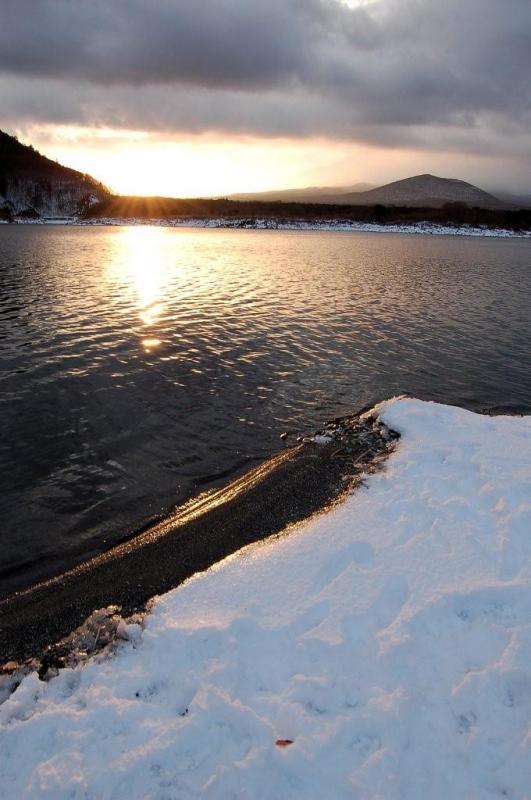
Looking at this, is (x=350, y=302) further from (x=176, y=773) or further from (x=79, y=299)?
(x=176, y=773)

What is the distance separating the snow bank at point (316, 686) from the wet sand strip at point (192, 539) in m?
0.71

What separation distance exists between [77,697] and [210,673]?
1.42 m

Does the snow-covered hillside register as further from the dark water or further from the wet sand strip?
the wet sand strip

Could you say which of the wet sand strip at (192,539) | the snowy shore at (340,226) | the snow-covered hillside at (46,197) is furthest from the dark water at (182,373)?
the snow-covered hillside at (46,197)

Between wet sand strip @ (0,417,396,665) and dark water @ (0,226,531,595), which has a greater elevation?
dark water @ (0,226,531,595)

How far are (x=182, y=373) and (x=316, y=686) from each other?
510 inches

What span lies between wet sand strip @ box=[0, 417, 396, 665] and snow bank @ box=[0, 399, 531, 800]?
715 millimetres

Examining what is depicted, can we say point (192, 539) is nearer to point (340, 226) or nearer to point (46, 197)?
point (340, 226)

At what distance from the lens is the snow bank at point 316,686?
420 centimetres

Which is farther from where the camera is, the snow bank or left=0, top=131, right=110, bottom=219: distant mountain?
left=0, top=131, right=110, bottom=219: distant mountain

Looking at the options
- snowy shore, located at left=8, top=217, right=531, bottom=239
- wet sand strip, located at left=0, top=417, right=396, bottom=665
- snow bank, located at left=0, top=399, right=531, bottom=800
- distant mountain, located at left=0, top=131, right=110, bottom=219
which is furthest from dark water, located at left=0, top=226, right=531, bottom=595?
distant mountain, located at left=0, top=131, right=110, bottom=219

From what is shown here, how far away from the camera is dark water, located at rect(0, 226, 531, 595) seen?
9820 mm

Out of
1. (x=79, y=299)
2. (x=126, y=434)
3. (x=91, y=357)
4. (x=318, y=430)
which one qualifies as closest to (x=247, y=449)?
(x=318, y=430)

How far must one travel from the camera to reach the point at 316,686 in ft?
16.4
